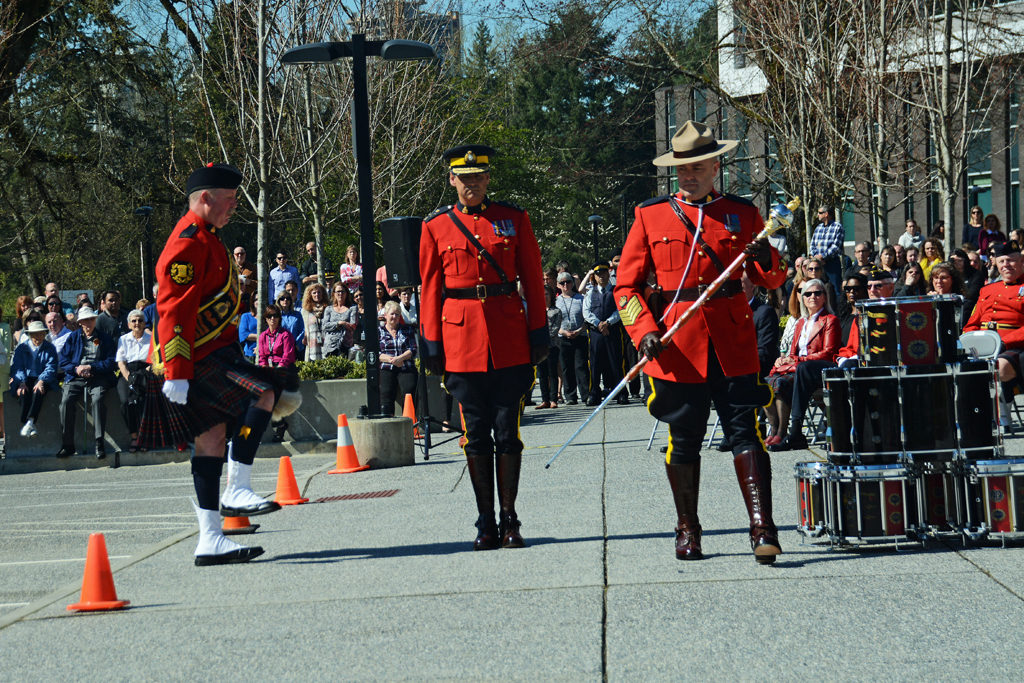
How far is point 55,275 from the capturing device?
140 ft

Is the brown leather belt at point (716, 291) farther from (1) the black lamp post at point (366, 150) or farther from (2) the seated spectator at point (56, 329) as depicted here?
(2) the seated spectator at point (56, 329)

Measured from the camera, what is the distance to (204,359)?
7.10m

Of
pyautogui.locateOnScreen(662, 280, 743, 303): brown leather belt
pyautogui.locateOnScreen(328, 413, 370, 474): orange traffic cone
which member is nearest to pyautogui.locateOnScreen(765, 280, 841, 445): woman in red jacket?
pyautogui.locateOnScreen(328, 413, 370, 474): orange traffic cone

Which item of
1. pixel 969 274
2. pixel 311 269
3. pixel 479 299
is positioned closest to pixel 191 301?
pixel 479 299

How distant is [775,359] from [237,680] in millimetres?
8137

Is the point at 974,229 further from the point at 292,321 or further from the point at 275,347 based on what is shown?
the point at 275,347

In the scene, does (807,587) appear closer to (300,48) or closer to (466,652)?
(466,652)

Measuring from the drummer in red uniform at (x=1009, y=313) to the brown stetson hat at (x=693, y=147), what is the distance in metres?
5.67

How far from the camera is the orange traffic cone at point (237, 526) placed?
8.30 m

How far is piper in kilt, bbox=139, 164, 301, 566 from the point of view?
274 inches

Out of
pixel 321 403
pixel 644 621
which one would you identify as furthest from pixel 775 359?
pixel 644 621

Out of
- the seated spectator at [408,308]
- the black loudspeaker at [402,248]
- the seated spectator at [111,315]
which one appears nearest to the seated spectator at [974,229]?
the seated spectator at [408,308]

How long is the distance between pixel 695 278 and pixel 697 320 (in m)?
0.22

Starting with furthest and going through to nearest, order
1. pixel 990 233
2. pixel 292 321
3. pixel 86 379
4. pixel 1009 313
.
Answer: pixel 990 233 < pixel 292 321 < pixel 86 379 < pixel 1009 313
